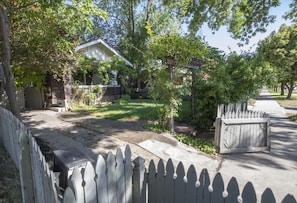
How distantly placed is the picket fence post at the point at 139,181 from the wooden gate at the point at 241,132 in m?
3.92

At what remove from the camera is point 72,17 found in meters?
5.85

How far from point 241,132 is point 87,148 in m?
4.23

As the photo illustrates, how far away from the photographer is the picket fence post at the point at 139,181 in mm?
2066

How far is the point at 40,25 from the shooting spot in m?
6.10


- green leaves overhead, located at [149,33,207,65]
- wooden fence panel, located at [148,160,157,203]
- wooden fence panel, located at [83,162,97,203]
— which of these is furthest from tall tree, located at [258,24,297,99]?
wooden fence panel, located at [83,162,97,203]

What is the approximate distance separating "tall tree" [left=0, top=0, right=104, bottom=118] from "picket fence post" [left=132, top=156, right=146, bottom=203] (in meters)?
4.56

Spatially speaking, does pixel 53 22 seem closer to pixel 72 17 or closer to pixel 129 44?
pixel 72 17

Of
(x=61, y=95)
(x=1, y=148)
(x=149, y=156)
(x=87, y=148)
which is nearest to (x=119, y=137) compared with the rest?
(x=87, y=148)

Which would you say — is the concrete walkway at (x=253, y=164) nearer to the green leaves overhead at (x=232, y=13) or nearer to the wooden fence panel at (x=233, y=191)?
the wooden fence panel at (x=233, y=191)

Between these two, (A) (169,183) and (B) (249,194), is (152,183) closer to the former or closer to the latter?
(A) (169,183)

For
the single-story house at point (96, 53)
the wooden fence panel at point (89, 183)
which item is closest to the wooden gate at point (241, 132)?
the wooden fence panel at point (89, 183)

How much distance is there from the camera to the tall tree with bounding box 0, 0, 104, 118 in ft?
16.2

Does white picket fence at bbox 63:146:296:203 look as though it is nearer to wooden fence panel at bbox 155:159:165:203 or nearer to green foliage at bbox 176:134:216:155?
wooden fence panel at bbox 155:159:165:203

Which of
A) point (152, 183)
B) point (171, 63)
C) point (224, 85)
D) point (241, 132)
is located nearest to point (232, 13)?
point (224, 85)
